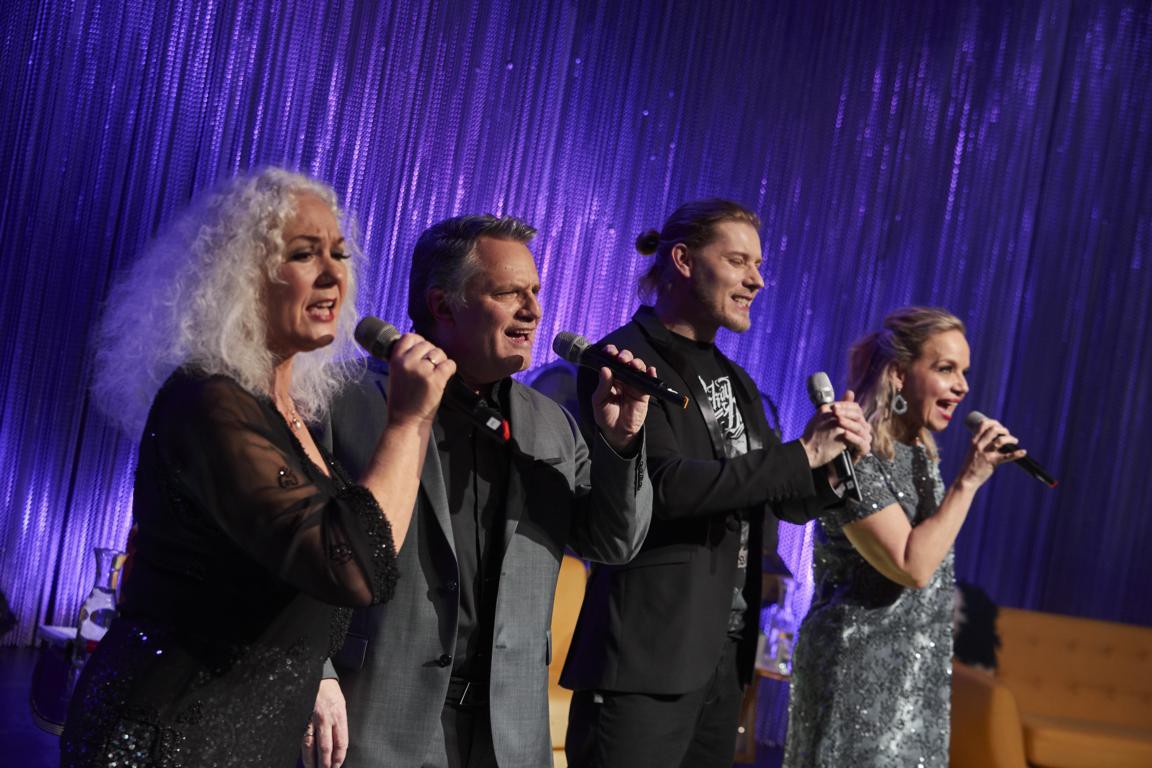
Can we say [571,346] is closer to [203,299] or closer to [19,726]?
[203,299]

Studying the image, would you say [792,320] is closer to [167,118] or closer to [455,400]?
[167,118]

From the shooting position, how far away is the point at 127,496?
4.39m

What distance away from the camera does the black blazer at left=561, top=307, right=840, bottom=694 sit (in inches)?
86.1

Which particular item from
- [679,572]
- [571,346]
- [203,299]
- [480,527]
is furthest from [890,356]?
[203,299]

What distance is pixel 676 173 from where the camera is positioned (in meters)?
5.32

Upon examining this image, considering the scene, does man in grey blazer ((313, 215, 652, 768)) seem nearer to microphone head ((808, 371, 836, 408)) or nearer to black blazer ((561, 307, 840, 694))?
black blazer ((561, 307, 840, 694))

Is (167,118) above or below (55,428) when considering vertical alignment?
above

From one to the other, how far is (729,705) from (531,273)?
3.26 ft

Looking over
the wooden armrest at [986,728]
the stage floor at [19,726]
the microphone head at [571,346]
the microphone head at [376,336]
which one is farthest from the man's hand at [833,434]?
the wooden armrest at [986,728]

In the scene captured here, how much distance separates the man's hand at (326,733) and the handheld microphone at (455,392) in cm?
43

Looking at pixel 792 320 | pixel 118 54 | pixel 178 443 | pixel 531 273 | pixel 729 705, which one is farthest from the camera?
pixel 792 320

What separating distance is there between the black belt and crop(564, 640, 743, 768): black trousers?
1.37ft

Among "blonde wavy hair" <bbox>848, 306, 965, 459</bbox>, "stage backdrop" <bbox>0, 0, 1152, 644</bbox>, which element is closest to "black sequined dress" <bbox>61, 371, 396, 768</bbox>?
"blonde wavy hair" <bbox>848, 306, 965, 459</bbox>

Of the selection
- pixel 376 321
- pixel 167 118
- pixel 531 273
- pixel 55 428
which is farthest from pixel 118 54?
pixel 376 321
